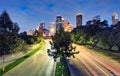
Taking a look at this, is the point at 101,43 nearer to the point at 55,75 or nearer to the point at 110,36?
the point at 110,36

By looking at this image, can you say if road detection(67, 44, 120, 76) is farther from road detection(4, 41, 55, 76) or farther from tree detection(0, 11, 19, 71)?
tree detection(0, 11, 19, 71)

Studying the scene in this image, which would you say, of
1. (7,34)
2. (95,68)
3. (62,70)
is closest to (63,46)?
(62,70)

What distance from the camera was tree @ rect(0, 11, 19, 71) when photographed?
52.7m

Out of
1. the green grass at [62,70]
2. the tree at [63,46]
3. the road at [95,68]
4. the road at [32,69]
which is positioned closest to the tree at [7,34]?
the road at [32,69]

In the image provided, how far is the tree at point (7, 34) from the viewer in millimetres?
52688

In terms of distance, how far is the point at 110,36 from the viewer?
321 ft

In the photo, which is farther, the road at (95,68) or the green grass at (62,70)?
the road at (95,68)

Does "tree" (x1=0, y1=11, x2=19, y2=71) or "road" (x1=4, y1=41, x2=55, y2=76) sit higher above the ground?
"tree" (x1=0, y1=11, x2=19, y2=71)

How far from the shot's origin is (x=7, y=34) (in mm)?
53719

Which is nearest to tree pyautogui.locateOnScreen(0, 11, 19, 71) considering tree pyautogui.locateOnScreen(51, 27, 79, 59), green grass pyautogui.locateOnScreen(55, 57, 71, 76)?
tree pyautogui.locateOnScreen(51, 27, 79, 59)

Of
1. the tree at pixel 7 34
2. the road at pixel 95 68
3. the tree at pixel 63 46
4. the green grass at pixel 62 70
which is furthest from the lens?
the tree at pixel 63 46

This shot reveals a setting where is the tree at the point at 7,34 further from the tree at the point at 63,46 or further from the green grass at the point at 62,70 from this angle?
the green grass at the point at 62,70

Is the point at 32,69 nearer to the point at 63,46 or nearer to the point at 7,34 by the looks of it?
the point at 63,46

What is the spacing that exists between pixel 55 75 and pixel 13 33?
1501cm
